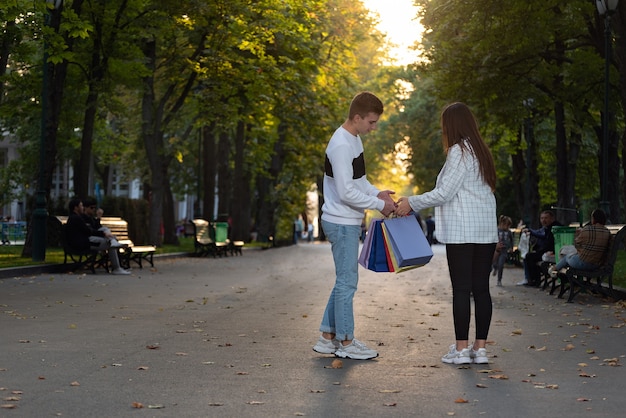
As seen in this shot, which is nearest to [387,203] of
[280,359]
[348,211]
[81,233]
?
[348,211]

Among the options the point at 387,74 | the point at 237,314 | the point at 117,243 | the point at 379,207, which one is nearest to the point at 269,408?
the point at 379,207

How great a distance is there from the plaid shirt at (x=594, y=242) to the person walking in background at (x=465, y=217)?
734 centimetres

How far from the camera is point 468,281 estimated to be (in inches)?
355

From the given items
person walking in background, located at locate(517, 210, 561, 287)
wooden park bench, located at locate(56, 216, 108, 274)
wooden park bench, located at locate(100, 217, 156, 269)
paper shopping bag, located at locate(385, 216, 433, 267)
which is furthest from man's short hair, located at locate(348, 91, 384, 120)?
wooden park bench, located at locate(100, 217, 156, 269)

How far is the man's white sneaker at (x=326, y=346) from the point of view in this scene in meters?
9.56

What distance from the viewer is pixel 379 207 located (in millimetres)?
9070

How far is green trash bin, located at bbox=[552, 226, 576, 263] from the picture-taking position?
1886cm

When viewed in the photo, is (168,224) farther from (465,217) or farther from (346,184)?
(465,217)

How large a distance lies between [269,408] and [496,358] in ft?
10.5

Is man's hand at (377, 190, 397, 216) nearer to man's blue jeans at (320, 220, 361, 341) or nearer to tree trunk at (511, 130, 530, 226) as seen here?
man's blue jeans at (320, 220, 361, 341)

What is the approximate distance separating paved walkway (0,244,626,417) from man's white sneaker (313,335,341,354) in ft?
0.30

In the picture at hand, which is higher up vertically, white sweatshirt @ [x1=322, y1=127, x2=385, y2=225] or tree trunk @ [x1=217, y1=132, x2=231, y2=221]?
tree trunk @ [x1=217, y1=132, x2=231, y2=221]

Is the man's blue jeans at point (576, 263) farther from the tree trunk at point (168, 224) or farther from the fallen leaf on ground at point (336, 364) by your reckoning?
the tree trunk at point (168, 224)

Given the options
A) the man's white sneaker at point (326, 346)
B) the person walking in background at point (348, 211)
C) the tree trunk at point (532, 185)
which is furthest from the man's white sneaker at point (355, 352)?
the tree trunk at point (532, 185)
